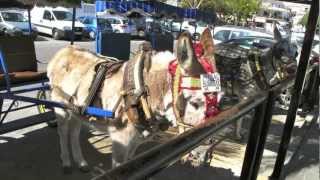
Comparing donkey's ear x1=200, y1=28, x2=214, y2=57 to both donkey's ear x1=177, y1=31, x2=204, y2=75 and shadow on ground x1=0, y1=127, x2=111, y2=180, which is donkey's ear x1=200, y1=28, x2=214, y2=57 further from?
shadow on ground x1=0, y1=127, x2=111, y2=180

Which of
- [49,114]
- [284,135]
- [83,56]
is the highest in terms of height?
[83,56]

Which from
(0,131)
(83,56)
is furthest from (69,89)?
(0,131)

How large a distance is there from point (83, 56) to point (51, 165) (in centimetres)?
154

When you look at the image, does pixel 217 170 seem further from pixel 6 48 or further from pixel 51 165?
pixel 6 48

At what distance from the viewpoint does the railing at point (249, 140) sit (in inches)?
63.4

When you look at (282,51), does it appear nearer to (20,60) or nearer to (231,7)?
(20,60)

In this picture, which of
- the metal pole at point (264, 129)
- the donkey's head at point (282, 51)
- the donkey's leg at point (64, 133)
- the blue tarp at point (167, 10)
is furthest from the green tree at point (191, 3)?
the metal pole at point (264, 129)

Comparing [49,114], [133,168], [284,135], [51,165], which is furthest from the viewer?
[49,114]

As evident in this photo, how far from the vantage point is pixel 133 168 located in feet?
5.18

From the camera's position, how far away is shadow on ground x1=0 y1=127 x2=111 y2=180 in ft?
19.0

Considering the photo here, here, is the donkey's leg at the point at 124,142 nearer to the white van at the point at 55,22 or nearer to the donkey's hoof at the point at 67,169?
the donkey's hoof at the point at 67,169

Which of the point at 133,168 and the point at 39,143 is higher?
the point at 133,168

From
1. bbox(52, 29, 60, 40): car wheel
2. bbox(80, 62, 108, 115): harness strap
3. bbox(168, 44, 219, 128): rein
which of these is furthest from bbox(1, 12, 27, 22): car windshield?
bbox(168, 44, 219, 128): rein

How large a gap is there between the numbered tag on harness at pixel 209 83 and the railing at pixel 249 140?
20.3 inches
